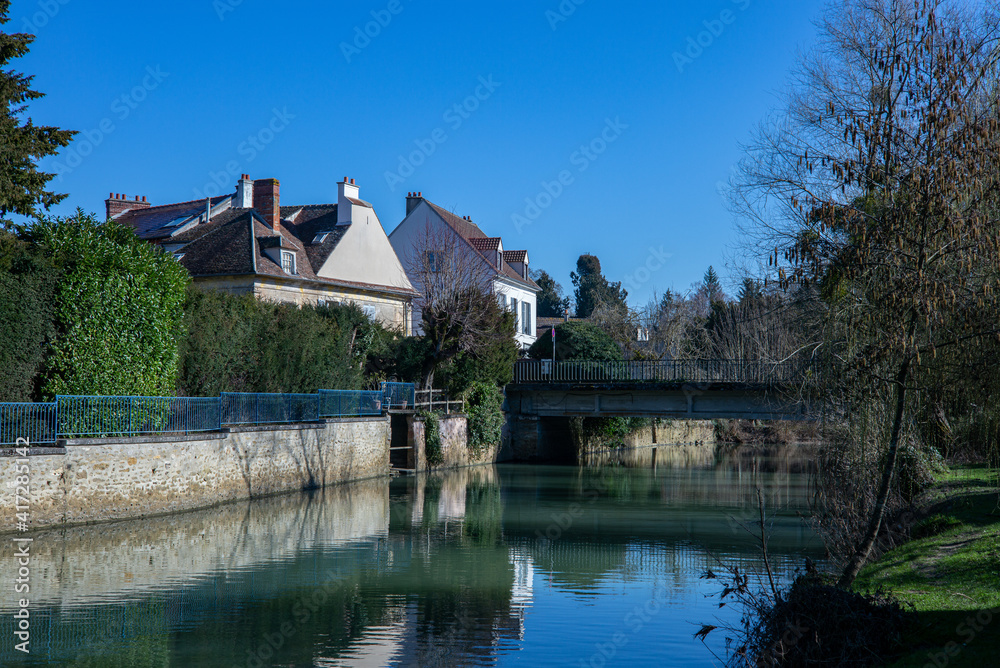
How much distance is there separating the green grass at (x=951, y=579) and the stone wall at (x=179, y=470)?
15284mm

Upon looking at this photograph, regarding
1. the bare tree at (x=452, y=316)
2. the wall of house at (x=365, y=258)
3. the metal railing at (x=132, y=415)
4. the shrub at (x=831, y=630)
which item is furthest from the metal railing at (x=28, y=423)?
the wall of house at (x=365, y=258)

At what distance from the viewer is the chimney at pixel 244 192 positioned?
134 ft

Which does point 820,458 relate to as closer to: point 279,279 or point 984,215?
point 984,215

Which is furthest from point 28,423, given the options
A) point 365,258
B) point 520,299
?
point 520,299

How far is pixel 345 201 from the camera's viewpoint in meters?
42.2

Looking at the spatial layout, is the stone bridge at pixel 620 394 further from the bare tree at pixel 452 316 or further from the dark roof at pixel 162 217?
the dark roof at pixel 162 217

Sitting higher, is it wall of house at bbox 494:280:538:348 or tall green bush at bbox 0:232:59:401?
wall of house at bbox 494:280:538:348

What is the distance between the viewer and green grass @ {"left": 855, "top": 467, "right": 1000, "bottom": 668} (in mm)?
7895

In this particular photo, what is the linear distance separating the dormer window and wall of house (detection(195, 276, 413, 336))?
1.73 ft

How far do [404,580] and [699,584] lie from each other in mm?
5097

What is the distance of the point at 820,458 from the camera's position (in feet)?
43.6

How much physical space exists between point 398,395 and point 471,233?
2368 centimetres

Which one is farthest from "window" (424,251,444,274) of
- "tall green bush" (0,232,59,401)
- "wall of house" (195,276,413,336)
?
"tall green bush" (0,232,59,401)

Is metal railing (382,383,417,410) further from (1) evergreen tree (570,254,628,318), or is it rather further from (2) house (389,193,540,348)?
(1) evergreen tree (570,254,628,318)
